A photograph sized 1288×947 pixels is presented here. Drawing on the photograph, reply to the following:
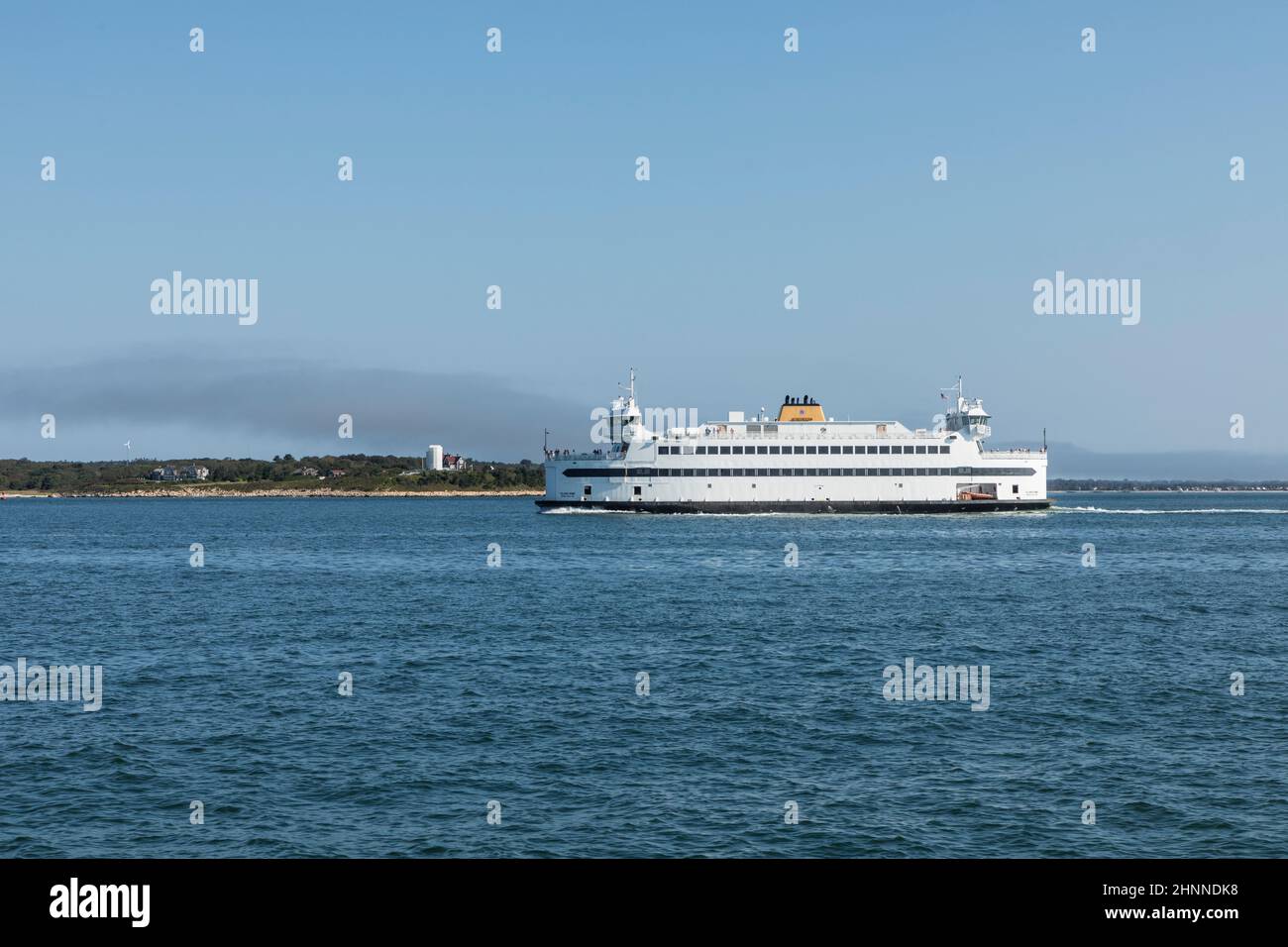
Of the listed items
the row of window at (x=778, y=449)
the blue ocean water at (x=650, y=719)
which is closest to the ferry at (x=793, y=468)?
the row of window at (x=778, y=449)

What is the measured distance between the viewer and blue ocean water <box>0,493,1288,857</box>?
16641mm

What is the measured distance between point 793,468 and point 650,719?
88.6 metres

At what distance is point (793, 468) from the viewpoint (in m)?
111

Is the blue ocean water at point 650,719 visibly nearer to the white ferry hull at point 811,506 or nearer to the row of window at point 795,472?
the white ferry hull at point 811,506

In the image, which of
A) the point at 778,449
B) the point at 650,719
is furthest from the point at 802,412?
the point at 650,719

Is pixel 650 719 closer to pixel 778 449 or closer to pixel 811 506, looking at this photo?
pixel 811 506

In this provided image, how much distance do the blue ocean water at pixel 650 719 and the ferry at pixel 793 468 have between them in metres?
54.2

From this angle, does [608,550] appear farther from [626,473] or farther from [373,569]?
[626,473]

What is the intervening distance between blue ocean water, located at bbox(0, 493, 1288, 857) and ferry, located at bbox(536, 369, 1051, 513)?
54231mm

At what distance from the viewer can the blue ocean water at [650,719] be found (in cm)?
1664

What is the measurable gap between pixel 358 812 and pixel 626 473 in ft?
310

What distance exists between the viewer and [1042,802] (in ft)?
58.3

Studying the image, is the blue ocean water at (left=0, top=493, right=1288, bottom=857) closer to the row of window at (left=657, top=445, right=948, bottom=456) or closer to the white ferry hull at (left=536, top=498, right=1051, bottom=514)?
the white ferry hull at (left=536, top=498, right=1051, bottom=514)
